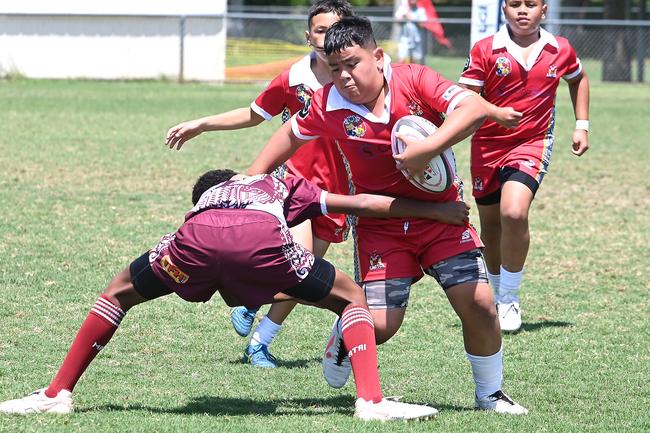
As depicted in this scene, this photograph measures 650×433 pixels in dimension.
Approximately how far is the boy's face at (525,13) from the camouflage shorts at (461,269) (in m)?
2.37

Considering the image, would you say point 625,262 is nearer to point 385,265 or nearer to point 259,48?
point 385,265

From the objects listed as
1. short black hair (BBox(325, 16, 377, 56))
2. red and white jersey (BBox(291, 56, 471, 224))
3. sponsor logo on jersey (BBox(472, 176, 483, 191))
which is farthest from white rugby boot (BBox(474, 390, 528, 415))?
sponsor logo on jersey (BBox(472, 176, 483, 191))

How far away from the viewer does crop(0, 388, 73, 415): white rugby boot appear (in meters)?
4.67

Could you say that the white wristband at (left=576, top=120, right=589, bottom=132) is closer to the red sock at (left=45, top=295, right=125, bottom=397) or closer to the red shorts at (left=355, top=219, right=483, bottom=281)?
the red shorts at (left=355, top=219, right=483, bottom=281)

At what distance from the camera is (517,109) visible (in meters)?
6.94

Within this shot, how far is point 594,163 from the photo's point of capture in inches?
547

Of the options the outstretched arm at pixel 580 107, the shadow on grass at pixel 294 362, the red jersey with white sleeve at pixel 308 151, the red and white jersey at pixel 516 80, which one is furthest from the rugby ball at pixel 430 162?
the outstretched arm at pixel 580 107

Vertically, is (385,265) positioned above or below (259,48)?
above

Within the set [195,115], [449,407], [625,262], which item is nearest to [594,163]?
[625,262]

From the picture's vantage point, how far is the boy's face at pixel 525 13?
6.81 meters

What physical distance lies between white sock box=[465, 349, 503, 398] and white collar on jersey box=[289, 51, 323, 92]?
5.87 feet

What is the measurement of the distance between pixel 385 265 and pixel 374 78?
2.77ft

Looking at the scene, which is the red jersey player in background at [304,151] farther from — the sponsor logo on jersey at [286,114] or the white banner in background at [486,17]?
the white banner in background at [486,17]

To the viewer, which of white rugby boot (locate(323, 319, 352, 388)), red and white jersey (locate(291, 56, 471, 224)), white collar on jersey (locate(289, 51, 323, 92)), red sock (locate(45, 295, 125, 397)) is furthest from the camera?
white collar on jersey (locate(289, 51, 323, 92))
